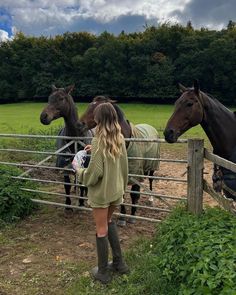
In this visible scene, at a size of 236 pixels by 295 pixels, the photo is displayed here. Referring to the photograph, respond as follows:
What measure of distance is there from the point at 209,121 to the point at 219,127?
0.47 ft

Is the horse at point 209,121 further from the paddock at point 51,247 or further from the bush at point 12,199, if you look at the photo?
the bush at point 12,199

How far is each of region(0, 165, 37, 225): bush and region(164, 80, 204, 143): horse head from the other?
2.89 metres

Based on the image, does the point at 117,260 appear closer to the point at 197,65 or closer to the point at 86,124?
the point at 86,124

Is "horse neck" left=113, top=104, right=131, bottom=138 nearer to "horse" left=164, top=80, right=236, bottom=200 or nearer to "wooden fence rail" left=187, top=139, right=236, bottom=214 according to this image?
"horse" left=164, top=80, right=236, bottom=200

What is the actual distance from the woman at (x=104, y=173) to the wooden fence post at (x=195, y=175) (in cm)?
80

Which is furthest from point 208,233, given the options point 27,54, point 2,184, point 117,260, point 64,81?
point 27,54

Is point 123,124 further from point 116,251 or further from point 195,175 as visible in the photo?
point 116,251

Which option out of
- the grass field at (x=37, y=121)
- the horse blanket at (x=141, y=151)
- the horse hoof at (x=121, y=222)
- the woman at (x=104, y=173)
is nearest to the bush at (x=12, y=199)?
the horse hoof at (x=121, y=222)

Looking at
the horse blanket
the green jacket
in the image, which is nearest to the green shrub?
the green jacket

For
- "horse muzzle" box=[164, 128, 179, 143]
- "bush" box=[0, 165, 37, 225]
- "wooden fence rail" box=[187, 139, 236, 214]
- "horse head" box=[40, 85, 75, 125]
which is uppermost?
"horse head" box=[40, 85, 75, 125]

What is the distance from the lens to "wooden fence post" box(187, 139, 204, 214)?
4.22 m

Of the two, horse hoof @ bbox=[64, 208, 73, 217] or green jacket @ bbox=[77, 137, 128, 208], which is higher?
green jacket @ bbox=[77, 137, 128, 208]

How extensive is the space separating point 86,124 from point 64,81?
159ft

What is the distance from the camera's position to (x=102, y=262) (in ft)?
13.1
